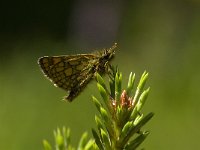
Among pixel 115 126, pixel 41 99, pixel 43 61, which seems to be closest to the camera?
pixel 115 126

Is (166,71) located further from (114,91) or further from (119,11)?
(114,91)

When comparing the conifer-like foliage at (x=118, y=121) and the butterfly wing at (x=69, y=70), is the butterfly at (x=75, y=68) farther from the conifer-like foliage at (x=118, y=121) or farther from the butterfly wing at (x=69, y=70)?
the conifer-like foliage at (x=118, y=121)

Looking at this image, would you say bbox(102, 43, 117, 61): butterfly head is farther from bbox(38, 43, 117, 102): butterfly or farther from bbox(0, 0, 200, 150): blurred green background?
bbox(0, 0, 200, 150): blurred green background

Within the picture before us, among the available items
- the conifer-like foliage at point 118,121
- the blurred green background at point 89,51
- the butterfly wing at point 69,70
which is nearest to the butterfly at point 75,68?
the butterfly wing at point 69,70

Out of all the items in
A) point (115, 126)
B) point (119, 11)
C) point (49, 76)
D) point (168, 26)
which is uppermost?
point (119, 11)

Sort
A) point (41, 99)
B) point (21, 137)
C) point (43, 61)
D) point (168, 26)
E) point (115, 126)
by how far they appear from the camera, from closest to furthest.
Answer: point (115, 126), point (43, 61), point (21, 137), point (41, 99), point (168, 26)

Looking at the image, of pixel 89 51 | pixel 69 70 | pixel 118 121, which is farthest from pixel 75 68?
pixel 89 51

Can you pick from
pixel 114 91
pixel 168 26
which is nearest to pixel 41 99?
pixel 168 26

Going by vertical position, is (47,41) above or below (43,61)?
above
